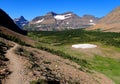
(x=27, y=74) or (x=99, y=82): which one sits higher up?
(x=27, y=74)

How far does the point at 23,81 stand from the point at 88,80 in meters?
17.2

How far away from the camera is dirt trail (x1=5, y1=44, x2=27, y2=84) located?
29.4m

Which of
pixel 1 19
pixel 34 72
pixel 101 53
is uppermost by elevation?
pixel 1 19

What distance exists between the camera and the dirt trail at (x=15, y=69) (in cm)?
2943

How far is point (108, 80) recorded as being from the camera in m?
50.2

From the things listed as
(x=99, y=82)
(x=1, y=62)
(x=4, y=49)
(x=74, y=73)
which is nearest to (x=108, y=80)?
(x=99, y=82)

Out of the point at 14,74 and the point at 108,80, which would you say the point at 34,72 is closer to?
the point at 14,74

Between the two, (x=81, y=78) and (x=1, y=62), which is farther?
(x=81, y=78)

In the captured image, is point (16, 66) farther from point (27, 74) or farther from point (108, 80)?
point (108, 80)

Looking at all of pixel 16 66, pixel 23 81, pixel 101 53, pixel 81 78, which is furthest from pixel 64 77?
pixel 101 53

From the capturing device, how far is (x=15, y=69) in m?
33.4

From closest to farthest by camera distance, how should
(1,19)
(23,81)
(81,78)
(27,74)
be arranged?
(23,81), (27,74), (81,78), (1,19)

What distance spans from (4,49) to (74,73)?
11.9 m

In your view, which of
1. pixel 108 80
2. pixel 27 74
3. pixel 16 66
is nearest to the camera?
pixel 27 74
